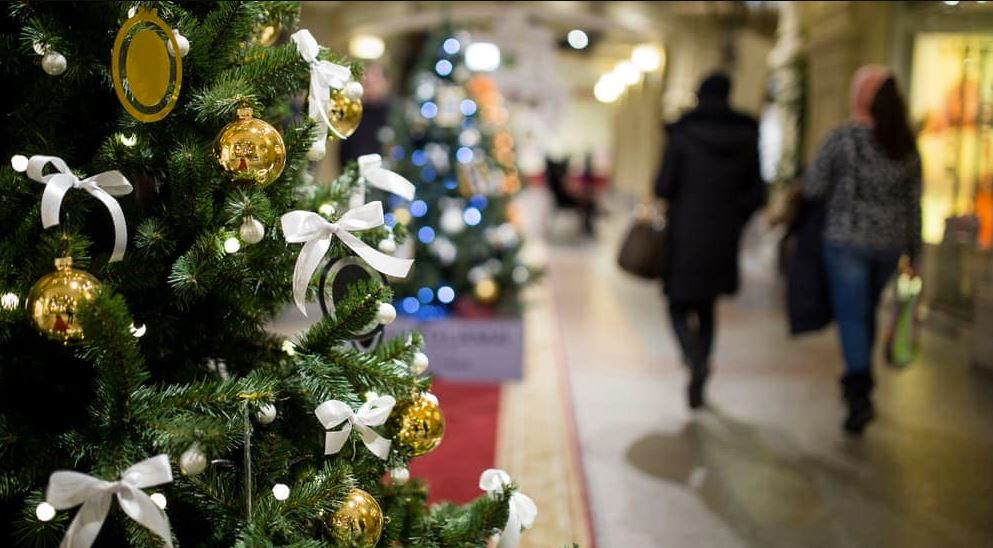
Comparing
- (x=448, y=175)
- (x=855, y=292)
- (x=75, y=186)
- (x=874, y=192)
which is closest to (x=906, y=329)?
(x=855, y=292)

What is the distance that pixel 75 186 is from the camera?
1.42m

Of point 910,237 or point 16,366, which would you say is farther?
point 910,237

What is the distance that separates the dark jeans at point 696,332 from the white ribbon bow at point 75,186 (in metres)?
2.96

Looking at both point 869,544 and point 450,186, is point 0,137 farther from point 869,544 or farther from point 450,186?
point 450,186

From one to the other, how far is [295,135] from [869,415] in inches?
115

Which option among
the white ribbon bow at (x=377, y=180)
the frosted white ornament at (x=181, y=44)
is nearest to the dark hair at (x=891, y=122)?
the white ribbon bow at (x=377, y=180)

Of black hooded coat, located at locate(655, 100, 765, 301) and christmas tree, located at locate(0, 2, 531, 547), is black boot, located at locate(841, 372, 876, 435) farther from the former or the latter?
christmas tree, located at locate(0, 2, 531, 547)

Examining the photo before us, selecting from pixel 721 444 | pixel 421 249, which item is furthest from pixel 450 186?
pixel 721 444

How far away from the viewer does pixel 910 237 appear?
3.54 meters

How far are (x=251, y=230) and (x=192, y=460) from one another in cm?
40

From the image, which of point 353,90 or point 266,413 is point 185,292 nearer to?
point 266,413


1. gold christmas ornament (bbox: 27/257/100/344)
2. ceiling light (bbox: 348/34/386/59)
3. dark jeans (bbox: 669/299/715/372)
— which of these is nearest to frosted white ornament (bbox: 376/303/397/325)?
gold christmas ornament (bbox: 27/257/100/344)

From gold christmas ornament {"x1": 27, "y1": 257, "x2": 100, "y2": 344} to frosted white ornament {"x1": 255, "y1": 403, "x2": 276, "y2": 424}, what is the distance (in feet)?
0.99

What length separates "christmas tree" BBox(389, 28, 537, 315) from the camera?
5.27 meters
